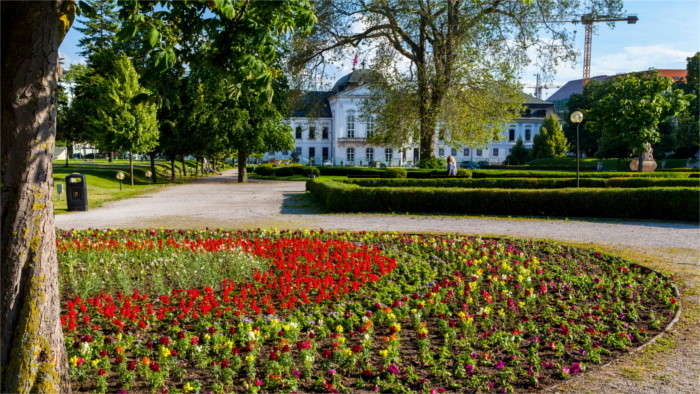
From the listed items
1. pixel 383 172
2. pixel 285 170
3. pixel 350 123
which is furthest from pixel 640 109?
pixel 350 123

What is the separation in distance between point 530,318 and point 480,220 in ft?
26.1

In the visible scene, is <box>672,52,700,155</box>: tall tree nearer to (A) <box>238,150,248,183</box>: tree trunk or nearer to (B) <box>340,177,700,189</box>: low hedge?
(B) <box>340,177,700,189</box>: low hedge

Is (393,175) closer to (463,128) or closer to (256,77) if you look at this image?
(463,128)

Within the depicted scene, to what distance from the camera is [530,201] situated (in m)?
13.6

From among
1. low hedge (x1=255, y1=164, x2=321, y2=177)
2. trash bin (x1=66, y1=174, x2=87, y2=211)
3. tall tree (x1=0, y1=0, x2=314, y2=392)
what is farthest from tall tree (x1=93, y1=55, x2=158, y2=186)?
tall tree (x1=0, y1=0, x2=314, y2=392)

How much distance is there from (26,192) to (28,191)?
1 cm

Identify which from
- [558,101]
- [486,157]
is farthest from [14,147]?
[558,101]

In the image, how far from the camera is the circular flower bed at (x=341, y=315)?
3639 mm

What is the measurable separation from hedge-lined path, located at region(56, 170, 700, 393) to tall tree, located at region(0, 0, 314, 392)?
3285 mm

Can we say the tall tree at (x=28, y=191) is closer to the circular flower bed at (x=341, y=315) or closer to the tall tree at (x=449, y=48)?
the circular flower bed at (x=341, y=315)

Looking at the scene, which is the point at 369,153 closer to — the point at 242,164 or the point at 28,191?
the point at 242,164

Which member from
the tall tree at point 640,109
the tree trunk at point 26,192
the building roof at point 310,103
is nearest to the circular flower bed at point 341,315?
the tree trunk at point 26,192

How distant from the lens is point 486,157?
7062 cm

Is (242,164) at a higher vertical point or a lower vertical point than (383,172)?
higher
